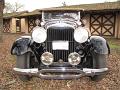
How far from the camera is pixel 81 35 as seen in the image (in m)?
5.82

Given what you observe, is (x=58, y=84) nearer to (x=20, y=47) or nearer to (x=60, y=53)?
(x=60, y=53)

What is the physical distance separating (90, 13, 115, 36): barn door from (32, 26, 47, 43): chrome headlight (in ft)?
54.5

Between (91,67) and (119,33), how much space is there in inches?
605

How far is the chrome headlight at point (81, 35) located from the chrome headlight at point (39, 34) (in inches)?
28.7

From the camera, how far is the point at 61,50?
5973mm

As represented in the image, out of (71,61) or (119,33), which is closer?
(71,61)

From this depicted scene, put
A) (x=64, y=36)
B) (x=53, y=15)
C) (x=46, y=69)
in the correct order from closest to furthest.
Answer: (x=46, y=69) → (x=64, y=36) → (x=53, y=15)

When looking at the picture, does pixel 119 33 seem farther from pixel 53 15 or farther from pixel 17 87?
pixel 17 87

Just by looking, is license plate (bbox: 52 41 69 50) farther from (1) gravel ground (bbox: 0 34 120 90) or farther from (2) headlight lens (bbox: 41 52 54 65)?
(1) gravel ground (bbox: 0 34 120 90)

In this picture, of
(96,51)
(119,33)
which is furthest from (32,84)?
(119,33)

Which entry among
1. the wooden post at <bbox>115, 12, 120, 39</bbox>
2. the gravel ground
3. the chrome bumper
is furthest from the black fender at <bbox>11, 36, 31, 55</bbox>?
the wooden post at <bbox>115, 12, 120, 39</bbox>

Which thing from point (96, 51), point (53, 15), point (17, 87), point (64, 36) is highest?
point (53, 15)

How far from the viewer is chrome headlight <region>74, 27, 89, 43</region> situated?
226 inches

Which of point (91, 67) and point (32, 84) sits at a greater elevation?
point (91, 67)
